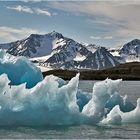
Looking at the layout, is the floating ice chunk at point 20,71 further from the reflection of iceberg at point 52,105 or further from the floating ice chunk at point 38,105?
the floating ice chunk at point 38,105

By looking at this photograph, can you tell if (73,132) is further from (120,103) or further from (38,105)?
(120,103)

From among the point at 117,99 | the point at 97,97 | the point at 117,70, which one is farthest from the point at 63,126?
the point at 117,70

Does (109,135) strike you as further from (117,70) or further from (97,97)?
(117,70)

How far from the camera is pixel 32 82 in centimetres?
2502

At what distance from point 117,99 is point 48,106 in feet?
16.4

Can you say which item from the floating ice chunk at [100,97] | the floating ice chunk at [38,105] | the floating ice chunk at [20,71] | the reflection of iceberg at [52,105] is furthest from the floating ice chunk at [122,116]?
the floating ice chunk at [20,71]

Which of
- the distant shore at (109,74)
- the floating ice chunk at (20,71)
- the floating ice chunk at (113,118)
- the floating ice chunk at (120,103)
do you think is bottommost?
the floating ice chunk at (113,118)

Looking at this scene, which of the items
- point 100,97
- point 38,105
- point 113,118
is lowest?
point 113,118

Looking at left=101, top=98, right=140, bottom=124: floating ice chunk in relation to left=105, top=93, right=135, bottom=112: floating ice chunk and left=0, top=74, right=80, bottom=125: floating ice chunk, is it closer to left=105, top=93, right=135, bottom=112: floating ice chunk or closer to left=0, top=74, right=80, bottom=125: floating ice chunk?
left=0, top=74, right=80, bottom=125: floating ice chunk

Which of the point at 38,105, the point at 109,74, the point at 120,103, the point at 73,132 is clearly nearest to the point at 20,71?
the point at 38,105

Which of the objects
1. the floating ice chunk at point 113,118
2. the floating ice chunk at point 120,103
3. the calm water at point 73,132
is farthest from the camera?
the floating ice chunk at point 120,103

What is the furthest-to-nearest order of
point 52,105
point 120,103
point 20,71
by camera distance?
point 20,71 → point 120,103 → point 52,105

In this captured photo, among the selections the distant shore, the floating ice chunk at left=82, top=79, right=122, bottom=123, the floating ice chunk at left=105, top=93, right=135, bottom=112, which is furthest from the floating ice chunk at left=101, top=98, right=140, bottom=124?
the distant shore

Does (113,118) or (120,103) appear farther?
(120,103)
